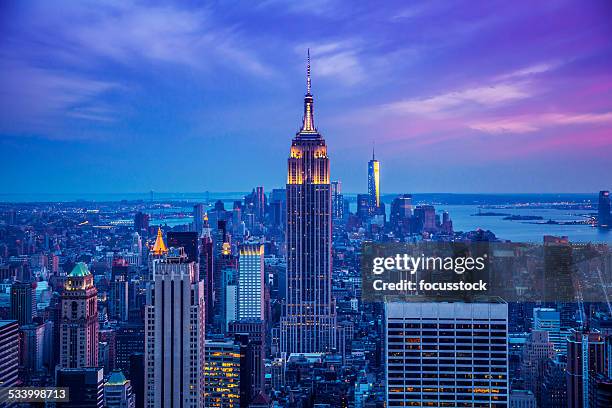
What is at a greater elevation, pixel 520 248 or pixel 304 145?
pixel 304 145

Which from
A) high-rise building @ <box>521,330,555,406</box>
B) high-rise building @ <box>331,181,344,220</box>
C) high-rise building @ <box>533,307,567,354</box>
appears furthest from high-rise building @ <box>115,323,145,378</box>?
high-rise building @ <box>331,181,344,220</box>

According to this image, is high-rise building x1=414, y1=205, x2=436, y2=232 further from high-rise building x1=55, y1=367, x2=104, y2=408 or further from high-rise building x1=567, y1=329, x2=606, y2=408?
high-rise building x1=55, y1=367, x2=104, y2=408

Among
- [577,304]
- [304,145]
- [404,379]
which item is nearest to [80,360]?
[404,379]

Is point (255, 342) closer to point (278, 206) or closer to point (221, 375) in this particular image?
point (221, 375)

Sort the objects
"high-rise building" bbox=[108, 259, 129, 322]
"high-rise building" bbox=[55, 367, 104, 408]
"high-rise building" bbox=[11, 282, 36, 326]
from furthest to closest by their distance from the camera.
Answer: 1. "high-rise building" bbox=[108, 259, 129, 322]
2. "high-rise building" bbox=[11, 282, 36, 326]
3. "high-rise building" bbox=[55, 367, 104, 408]

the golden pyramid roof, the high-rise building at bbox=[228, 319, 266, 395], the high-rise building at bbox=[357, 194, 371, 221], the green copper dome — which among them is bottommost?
the high-rise building at bbox=[228, 319, 266, 395]

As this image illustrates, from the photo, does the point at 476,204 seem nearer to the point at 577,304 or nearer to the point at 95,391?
the point at 577,304
